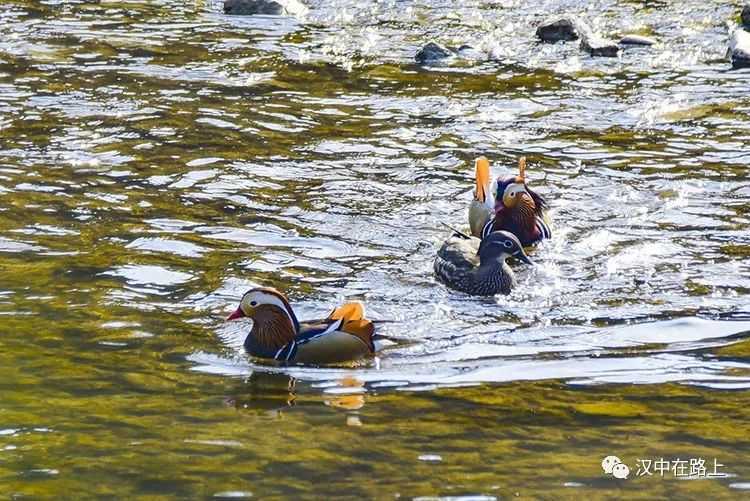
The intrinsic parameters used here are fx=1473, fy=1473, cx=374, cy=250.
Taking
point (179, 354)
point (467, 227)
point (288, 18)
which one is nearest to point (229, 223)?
point (467, 227)

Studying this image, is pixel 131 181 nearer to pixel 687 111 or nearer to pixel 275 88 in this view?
pixel 275 88

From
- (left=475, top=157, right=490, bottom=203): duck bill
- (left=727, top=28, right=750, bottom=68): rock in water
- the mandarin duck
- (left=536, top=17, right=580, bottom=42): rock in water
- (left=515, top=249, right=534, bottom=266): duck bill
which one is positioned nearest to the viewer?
the mandarin duck

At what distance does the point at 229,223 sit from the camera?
11047mm

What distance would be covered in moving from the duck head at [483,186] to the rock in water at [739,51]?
5.03 m

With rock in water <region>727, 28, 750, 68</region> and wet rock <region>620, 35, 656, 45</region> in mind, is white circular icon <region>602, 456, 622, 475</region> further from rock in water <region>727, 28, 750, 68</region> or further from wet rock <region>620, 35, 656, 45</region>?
wet rock <region>620, 35, 656, 45</region>

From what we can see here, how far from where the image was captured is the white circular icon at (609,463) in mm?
6370

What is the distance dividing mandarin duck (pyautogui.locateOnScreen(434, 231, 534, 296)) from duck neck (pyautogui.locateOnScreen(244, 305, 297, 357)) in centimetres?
170

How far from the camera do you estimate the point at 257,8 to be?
18.8m

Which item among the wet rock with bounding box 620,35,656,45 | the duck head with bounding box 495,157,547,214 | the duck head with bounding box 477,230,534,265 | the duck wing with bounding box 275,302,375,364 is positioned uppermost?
the wet rock with bounding box 620,35,656,45

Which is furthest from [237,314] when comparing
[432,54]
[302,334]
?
[432,54]

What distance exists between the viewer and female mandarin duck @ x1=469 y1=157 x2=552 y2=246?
1099 centimetres

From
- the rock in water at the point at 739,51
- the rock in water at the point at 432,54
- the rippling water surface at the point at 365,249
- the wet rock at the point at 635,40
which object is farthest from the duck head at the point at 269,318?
the wet rock at the point at 635,40

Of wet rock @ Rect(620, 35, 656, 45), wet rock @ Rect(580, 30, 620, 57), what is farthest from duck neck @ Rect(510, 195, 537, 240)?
wet rock @ Rect(620, 35, 656, 45)

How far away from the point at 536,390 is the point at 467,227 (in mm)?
4075
